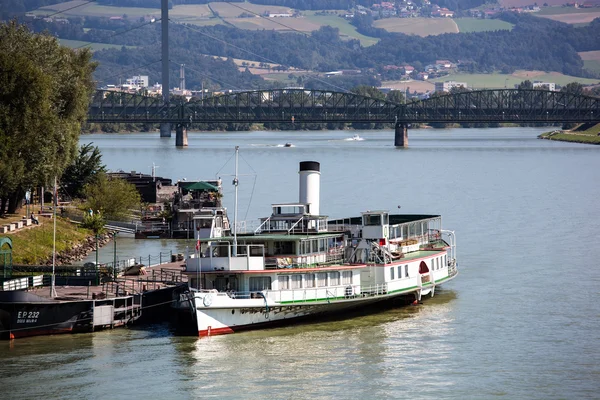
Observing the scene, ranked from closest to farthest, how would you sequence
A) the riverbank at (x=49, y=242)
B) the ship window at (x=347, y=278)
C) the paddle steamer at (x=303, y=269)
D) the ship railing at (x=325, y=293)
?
the paddle steamer at (x=303, y=269) → the ship railing at (x=325, y=293) → the ship window at (x=347, y=278) → the riverbank at (x=49, y=242)

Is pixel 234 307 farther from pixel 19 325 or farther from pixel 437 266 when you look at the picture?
pixel 437 266

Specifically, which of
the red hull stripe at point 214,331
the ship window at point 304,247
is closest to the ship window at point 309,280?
the ship window at point 304,247

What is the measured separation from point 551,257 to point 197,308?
28.3 m

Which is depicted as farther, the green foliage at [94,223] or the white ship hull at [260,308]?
the green foliage at [94,223]

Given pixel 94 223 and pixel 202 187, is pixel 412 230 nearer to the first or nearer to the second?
pixel 94 223

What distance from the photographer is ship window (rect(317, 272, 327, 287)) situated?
1873 inches

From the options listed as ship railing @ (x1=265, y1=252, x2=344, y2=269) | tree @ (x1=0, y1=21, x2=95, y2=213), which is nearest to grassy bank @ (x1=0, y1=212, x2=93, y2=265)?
tree @ (x1=0, y1=21, x2=95, y2=213)

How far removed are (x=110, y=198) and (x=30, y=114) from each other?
15.1m

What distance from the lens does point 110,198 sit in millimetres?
80312

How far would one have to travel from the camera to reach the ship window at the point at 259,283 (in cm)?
4562

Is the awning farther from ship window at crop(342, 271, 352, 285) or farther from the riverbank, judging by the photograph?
ship window at crop(342, 271, 352, 285)

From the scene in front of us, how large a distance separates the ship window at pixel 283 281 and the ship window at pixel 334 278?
2.31m

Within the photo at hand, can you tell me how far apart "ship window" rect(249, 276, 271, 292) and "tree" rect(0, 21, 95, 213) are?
22.0m

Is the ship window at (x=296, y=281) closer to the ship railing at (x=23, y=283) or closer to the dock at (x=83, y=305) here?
the dock at (x=83, y=305)
